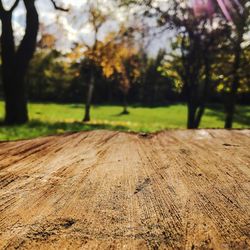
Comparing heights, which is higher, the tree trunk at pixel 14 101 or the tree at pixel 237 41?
the tree at pixel 237 41

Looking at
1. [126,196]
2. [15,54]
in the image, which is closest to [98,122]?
[15,54]

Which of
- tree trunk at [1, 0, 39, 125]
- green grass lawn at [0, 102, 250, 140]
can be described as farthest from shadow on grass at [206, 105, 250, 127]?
tree trunk at [1, 0, 39, 125]

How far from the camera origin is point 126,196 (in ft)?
10.2

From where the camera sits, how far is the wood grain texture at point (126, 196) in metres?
2.44

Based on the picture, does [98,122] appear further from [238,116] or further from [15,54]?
[238,116]

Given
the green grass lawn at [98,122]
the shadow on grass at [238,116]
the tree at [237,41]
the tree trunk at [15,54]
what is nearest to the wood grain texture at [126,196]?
the green grass lawn at [98,122]

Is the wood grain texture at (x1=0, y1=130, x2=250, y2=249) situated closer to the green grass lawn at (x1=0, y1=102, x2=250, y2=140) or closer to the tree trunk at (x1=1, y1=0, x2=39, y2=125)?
the green grass lawn at (x1=0, y1=102, x2=250, y2=140)

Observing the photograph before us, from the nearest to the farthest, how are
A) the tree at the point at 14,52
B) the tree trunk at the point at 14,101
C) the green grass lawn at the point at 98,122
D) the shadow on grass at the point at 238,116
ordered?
the green grass lawn at the point at 98,122
the tree at the point at 14,52
the tree trunk at the point at 14,101
the shadow on grass at the point at 238,116

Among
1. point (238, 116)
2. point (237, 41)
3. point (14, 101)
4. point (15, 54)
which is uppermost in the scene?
point (237, 41)

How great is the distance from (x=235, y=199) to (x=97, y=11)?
2124 cm

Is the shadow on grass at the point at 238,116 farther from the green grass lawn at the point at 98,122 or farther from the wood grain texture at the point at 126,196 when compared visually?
the wood grain texture at the point at 126,196

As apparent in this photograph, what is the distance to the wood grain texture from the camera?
2.44 m

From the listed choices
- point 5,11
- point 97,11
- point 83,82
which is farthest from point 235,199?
point 83,82

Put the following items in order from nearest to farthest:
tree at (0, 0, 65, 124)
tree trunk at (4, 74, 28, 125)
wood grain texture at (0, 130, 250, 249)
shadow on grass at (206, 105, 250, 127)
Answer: wood grain texture at (0, 130, 250, 249), tree at (0, 0, 65, 124), tree trunk at (4, 74, 28, 125), shadow on grass at (206, 105, 250, 127)
